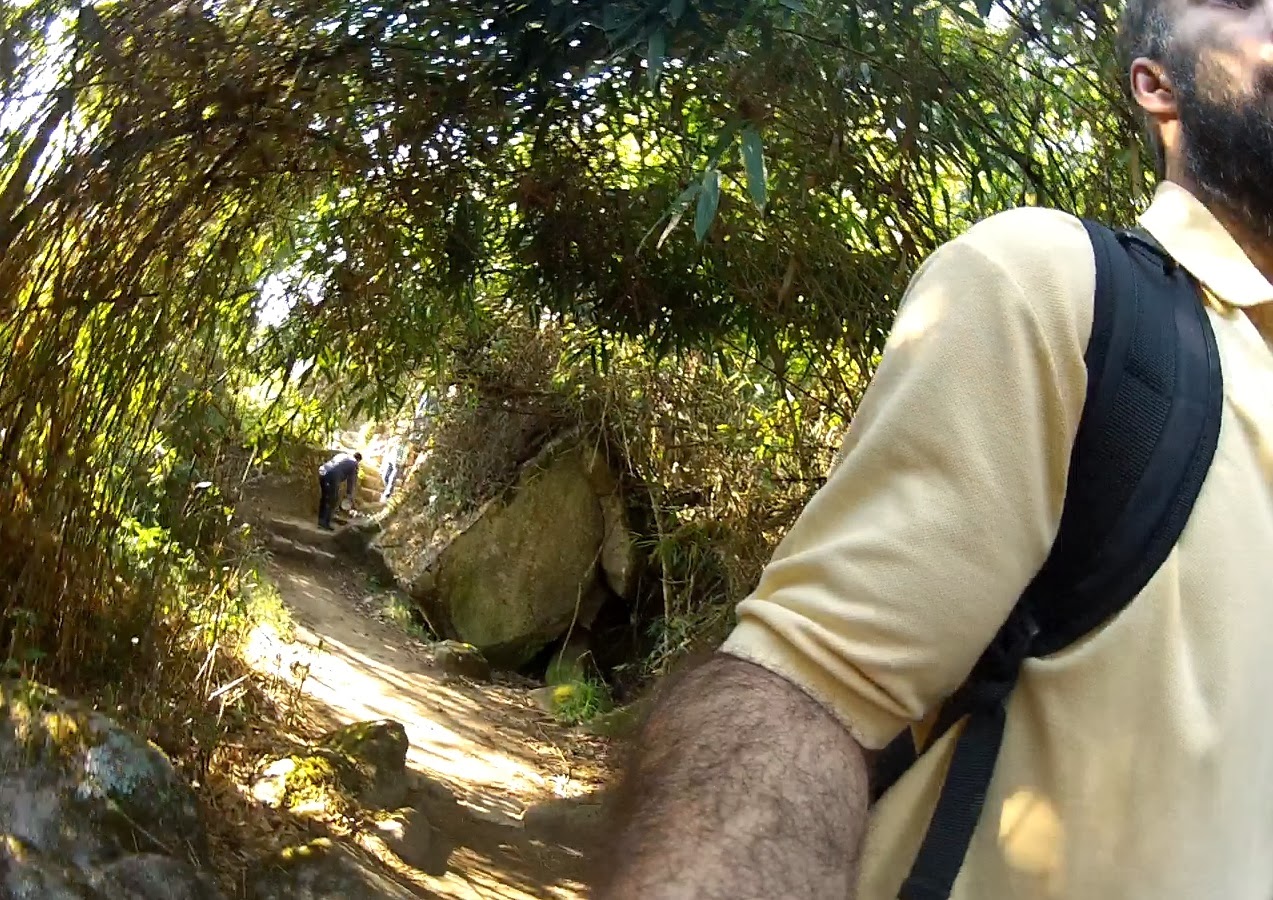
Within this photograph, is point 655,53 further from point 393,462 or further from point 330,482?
point 393,462

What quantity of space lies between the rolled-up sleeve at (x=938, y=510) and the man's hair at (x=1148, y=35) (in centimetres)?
37

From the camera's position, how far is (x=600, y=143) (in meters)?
3.04

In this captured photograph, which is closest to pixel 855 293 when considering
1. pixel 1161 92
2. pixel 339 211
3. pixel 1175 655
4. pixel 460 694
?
pixel 339 211

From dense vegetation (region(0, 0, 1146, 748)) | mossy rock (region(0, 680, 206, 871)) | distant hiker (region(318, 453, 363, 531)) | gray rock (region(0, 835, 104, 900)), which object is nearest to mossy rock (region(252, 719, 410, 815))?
dense vegetation (region(0, 0, 1146, 748))

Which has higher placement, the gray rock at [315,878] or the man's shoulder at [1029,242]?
the man's shoulder at [1029,242]

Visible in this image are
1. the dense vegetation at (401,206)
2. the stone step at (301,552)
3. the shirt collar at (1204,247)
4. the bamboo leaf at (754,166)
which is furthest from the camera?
the stone step at (301,552)

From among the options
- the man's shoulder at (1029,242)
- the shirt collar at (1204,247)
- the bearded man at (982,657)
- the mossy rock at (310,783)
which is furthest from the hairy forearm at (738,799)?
the mossy rock at (310,783)

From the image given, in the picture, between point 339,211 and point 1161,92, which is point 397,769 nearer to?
point 339,211

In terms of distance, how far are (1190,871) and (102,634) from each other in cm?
327

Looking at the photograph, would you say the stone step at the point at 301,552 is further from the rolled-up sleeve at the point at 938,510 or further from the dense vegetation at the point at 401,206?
the rolled-up sleeve at the point at 938,510

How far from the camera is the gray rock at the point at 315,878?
3.06 metres

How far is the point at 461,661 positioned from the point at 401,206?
4689 mm

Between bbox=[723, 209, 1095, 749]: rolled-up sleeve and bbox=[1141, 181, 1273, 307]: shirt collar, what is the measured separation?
0.47 ft

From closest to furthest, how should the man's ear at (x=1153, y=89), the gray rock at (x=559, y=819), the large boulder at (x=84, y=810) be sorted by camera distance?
the man's ear at (x=1153, y=89), the large boulder at (x=84, y=810), the gray rock at (x=559, y=819)
